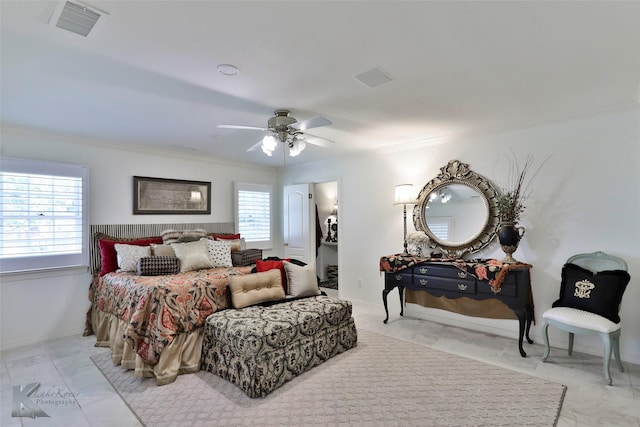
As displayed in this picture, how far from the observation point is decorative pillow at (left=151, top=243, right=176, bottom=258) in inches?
157

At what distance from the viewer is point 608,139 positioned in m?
3.10

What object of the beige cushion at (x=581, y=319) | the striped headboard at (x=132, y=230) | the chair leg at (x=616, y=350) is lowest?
the chair leg at (x=616, y=350)

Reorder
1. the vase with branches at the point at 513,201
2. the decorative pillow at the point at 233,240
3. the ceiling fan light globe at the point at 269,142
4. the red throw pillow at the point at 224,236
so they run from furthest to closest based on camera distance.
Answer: the red throw pillow at the point at 224,236
the decorative pillow at the point at 233,240
the vase with branches at the point at 513,201
the ceiling fan light globe at the point at 269,142

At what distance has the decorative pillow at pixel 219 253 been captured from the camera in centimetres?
426

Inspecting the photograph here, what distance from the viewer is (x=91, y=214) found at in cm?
408

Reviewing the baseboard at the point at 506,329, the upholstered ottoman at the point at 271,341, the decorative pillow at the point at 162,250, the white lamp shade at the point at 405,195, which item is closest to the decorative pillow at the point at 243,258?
the decorative pillow at the point at 162,250

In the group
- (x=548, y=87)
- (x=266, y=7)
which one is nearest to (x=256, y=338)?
(x=266, y=7)

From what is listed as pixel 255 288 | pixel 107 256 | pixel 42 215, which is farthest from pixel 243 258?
pixel 42 215

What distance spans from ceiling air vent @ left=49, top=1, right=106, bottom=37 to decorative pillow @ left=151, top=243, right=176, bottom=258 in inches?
107

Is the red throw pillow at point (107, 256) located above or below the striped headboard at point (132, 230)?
below

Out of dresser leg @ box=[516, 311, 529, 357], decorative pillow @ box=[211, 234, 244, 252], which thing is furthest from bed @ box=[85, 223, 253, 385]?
dresser leg @ box=[516, 311, 529, 357]

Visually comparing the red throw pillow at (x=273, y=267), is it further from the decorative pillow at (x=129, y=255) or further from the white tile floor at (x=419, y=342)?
the decorative pillow at (x=129, y=255)

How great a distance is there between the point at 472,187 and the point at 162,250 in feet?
12.8

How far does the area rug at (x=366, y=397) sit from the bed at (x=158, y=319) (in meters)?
0.12
